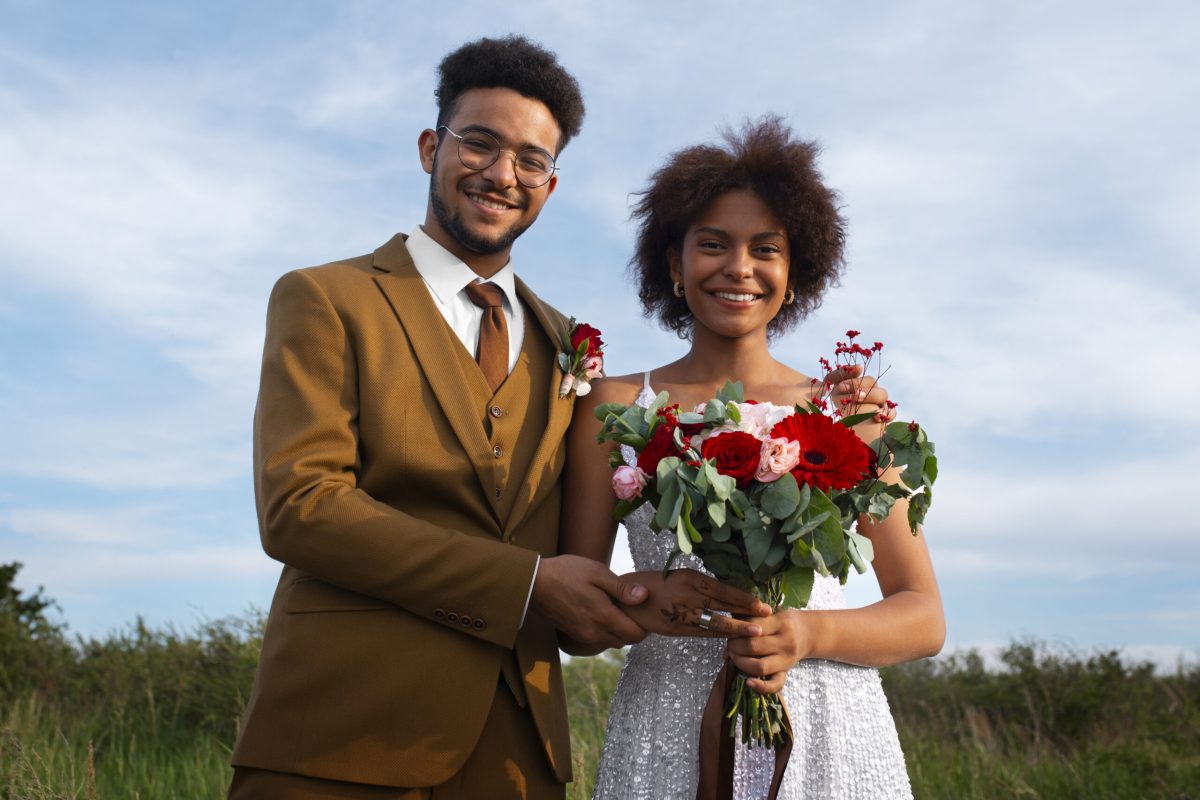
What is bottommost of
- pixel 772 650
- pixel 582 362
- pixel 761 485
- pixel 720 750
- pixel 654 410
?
pixel 720 750

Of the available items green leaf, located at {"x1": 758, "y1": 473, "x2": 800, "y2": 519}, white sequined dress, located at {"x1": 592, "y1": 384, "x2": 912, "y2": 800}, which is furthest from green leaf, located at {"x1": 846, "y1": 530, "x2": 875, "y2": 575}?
white sequined dress, located at {"x1": 592, "y1": 384, "x2": 912, "y2": 800}

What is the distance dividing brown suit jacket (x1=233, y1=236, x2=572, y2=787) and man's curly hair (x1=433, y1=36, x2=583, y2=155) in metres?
1.00

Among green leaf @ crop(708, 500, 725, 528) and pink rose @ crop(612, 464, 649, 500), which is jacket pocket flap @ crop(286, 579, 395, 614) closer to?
pink rose @ crop(612, 464, 649, 500)

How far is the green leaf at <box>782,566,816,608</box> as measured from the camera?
315 centimetres

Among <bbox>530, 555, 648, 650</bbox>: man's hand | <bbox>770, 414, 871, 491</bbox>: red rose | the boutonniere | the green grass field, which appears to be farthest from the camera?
the green grass field

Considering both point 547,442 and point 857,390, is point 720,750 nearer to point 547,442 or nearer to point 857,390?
point 547,442

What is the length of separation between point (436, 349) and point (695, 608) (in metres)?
1.17

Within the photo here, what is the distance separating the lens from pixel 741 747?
12.0ft

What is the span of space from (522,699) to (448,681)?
258 millimetres

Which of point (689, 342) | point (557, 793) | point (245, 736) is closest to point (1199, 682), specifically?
point (689, 342)

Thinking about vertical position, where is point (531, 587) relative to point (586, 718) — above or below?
below

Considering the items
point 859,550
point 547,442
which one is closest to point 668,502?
point 859,550

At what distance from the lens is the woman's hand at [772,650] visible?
3.28 m

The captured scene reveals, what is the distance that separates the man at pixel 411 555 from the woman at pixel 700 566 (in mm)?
181
